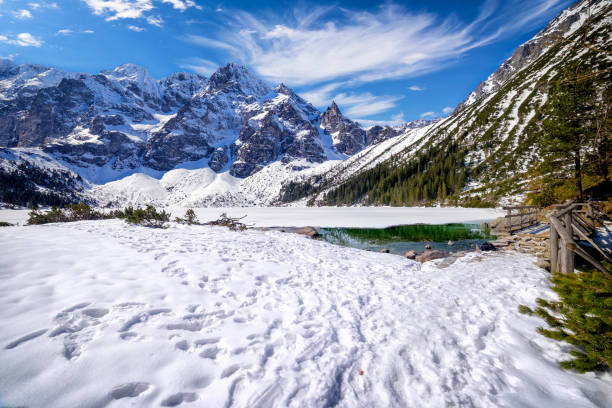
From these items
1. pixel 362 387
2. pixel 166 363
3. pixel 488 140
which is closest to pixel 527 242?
pixel 362 387

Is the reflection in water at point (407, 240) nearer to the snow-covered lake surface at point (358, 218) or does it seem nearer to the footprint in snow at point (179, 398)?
the snow-covered lake surface at point (358, 218)

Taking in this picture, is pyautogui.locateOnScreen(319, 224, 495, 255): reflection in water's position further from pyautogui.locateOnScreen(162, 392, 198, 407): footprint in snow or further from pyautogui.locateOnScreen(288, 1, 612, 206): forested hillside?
pyautogui.locateOnScreen(162, 392, 198, 407): footprint in snow

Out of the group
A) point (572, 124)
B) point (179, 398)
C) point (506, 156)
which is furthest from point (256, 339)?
point (506, 156)

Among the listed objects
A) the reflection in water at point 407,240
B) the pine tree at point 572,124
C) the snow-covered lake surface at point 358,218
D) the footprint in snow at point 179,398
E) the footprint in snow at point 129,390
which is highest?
the pine tree at point 572,124

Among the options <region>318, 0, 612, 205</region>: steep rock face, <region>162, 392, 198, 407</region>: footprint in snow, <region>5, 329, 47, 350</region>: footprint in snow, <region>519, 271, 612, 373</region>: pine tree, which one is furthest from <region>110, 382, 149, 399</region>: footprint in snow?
<region>318, 0, 612, 205</region>: steep rock face

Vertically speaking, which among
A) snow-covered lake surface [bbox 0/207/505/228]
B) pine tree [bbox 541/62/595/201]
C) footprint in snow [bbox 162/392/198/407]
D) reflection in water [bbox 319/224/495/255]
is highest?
pine tree [bbox 541/62/595/201]

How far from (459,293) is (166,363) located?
791 centimetres

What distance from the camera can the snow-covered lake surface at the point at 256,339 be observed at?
4.56m

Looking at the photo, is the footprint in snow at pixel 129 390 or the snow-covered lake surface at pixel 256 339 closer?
the footprint in snow at pixel 129 390

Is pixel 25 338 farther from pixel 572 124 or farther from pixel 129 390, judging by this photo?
pixel 572 124

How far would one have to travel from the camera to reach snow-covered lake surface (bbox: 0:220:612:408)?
4.56 meters

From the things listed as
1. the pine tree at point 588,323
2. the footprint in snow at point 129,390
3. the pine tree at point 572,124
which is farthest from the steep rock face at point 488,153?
the footprint in snow at point 129,390

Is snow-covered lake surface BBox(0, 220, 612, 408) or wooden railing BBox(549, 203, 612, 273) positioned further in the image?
wooden railing BBox(549, 203, 612, 273)

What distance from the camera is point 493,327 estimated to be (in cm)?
650
